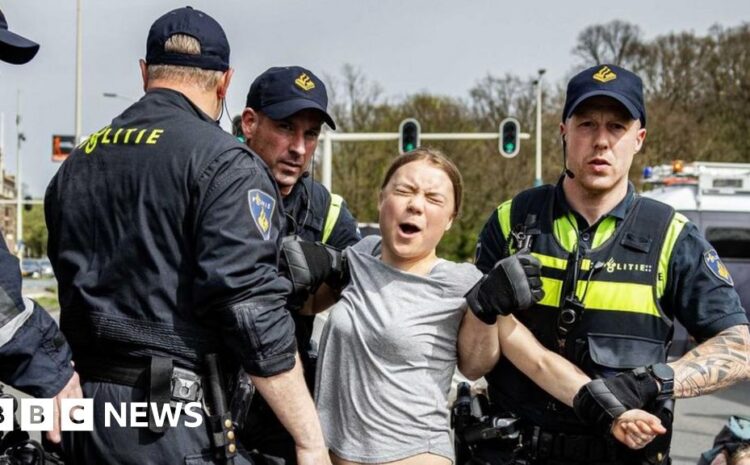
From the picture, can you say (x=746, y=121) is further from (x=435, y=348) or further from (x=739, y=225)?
(x=435, y=348)

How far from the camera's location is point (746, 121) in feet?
97.6

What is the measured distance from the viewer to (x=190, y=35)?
106 inches

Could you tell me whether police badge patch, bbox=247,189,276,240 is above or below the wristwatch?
above

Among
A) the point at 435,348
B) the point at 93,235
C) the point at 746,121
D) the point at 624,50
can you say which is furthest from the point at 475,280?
the point at 624,50

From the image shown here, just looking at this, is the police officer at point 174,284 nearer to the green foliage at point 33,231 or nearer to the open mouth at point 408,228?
the open mouth at point 408,228

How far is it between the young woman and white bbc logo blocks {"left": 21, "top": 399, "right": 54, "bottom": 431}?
801 mm

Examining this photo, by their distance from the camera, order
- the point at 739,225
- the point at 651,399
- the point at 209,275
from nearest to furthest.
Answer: the point at 209,275 → the point at 651,399 → the point at 739,225

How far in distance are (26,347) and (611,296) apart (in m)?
1.81

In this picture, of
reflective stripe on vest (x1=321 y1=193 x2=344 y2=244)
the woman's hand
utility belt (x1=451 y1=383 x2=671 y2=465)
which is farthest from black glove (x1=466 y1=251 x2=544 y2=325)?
reflective stripe on vest (x1=321 y1=193 x2=344 y2=244)

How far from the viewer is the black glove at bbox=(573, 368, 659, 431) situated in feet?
8.89

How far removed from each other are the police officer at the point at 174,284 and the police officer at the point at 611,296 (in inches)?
32.3

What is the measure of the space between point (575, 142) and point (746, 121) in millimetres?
A: 29266

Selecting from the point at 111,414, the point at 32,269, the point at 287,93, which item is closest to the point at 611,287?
the point at 287,93

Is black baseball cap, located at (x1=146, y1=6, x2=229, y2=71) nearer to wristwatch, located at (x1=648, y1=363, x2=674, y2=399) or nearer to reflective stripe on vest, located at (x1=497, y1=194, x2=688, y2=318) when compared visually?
reflective stripe on vest, located at (x1=497, y1=194, x2=688, y2=318)
